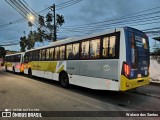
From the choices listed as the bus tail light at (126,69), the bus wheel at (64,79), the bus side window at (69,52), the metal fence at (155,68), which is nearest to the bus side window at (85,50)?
the bus side window at (69,52)

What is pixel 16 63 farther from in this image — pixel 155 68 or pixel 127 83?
pixel 127 83

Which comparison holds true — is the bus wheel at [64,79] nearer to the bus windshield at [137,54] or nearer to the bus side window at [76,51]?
the bus side window at [76,51]

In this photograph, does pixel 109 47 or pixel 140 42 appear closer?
pixel 109 47

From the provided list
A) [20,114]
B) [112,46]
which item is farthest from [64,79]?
[20,114]

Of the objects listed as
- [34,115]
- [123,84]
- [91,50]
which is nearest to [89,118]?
[34,115]

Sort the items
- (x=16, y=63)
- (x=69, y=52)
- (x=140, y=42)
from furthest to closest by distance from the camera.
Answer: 1. (x=16, y=63)
2. (x=69, y=52)
3. (x=140, y=42)

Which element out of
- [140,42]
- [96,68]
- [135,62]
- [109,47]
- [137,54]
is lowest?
[96,68]

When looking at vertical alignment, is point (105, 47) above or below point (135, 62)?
above

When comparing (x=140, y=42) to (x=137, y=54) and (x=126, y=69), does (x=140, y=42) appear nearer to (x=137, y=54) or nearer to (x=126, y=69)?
(x=137, y=54)

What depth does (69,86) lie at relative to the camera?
1143cm


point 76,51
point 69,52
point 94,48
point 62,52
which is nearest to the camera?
point 94,48

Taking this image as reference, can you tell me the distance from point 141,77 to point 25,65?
1386 centimetres

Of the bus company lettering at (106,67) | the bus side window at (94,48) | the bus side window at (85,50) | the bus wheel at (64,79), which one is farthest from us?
the bus wheel at (64,79)

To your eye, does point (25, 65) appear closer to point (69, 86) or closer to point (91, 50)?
point (69, 86)
